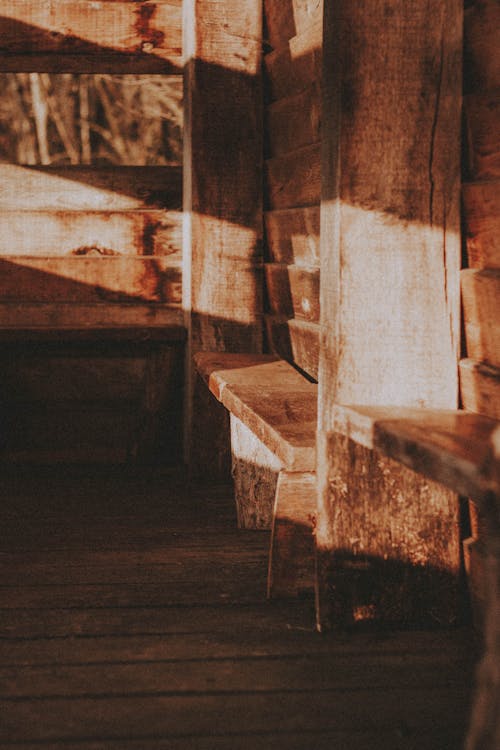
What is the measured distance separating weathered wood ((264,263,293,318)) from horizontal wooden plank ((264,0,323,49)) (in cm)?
93

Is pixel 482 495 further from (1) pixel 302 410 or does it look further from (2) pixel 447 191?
(1) pixel 302 410

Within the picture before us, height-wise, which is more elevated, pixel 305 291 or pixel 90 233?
pixel 90 233

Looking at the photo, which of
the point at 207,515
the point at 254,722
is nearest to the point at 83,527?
the point at 207,515

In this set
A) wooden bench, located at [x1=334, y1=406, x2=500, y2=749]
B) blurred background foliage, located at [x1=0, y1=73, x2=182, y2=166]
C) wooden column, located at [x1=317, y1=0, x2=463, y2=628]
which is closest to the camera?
wooden bench, located at [x1=334, y1=406, x2=500, y2=749]

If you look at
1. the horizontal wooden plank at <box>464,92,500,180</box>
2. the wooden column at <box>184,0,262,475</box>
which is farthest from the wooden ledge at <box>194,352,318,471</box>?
the horizontal wooden plank at <box>464,92,500,180</box>

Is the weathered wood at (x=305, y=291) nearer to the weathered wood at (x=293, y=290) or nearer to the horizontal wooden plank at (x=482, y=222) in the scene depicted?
the weathered wood at (x=293, y=290)

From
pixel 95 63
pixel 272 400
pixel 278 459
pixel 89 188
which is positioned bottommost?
pixel 278 459

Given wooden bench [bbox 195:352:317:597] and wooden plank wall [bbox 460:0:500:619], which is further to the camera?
wooden bench [bbox 195:352:317:597]

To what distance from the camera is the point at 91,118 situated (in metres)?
8.53

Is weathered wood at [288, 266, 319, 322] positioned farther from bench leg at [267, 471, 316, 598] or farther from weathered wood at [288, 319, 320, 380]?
bench leg at [267, 471, 316, 598]

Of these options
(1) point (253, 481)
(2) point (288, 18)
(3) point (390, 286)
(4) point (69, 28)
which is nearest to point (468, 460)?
(3) point (390, 286)

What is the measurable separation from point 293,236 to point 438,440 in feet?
7.33

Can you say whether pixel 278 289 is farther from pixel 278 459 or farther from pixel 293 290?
pixel 278 459

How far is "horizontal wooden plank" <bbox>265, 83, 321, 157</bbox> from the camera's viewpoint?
3667 millimetres
